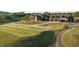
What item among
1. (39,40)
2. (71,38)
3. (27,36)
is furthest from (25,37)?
(71,38)

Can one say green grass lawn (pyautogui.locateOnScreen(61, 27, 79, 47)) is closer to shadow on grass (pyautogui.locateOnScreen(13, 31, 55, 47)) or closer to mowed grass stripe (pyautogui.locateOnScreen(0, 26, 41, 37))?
shadow on grass (pyautogui.locateOnScreen(13, 31, 55, 47))

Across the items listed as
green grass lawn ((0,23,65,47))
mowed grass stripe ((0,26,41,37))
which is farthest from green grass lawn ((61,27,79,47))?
mowed grass stripe ((0,26,41,37))

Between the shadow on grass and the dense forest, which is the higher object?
the dense forest

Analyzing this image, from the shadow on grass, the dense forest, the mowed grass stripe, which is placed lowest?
the shadow on grass

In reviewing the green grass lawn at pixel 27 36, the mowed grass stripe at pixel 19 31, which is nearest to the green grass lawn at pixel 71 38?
the green grass lawn at pixel 27 36
